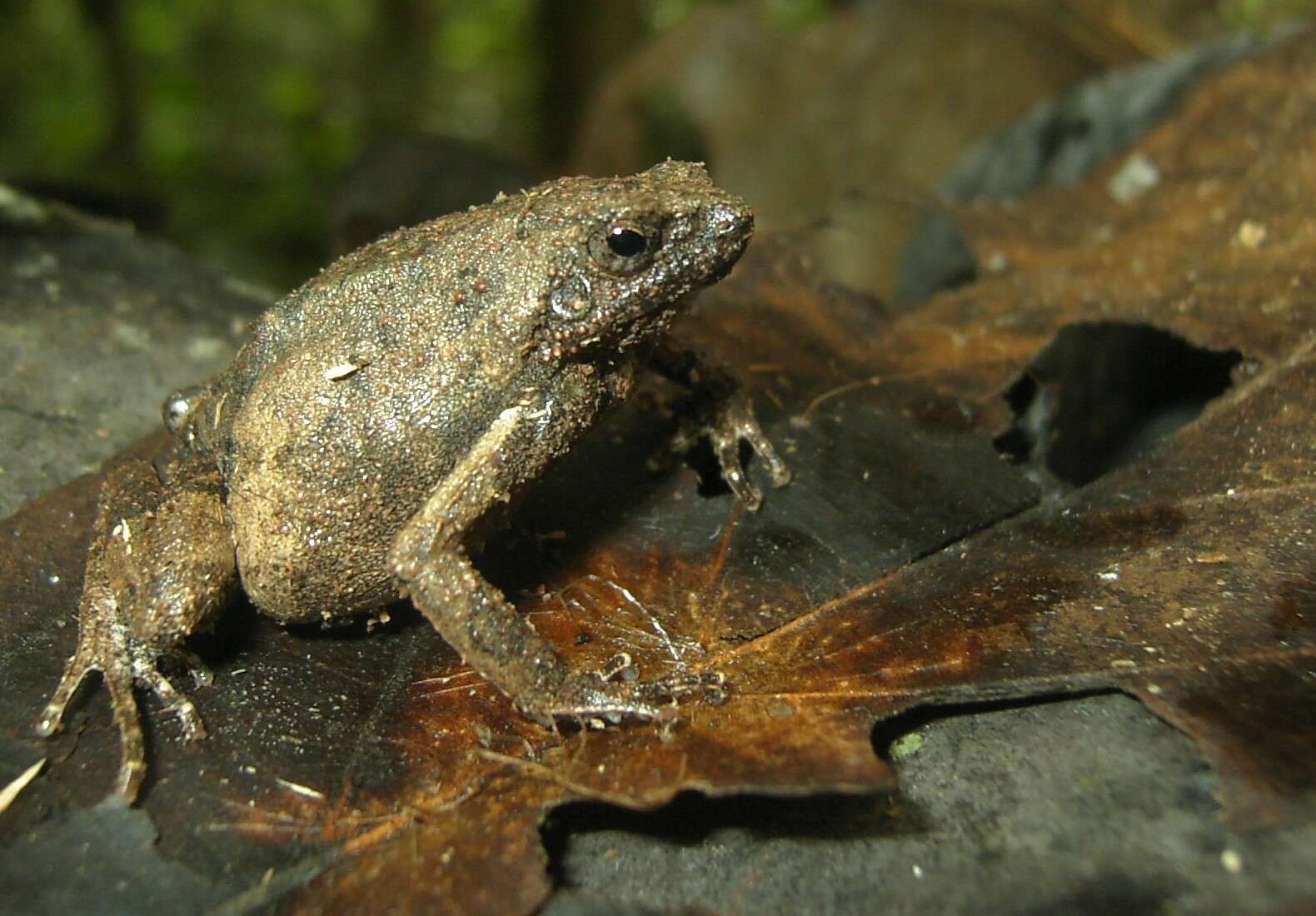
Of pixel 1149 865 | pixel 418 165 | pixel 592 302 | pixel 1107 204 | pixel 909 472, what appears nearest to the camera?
pixel 1149 865

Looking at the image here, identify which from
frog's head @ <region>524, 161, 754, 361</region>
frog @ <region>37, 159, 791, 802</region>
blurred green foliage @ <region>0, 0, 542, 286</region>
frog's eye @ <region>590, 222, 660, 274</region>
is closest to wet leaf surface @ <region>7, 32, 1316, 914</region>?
frog @ <region>37, 159, 791, 802</region>

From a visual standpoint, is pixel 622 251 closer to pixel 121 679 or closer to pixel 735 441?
pixel 735 441

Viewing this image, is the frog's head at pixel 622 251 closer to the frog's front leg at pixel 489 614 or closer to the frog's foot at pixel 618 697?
the frog's front leg at pixel 489 614

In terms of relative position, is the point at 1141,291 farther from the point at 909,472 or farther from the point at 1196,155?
the point at 909,472

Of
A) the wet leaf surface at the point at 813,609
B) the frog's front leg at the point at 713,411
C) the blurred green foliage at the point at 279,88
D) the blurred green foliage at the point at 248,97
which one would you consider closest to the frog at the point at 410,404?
the wet leaf surface at the point at 813,609

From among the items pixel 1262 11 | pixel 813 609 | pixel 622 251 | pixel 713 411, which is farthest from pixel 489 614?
pixel 1262 11

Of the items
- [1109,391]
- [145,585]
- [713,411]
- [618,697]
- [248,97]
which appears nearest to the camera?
[618,697]

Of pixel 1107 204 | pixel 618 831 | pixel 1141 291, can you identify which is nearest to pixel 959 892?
pixel 618 831
